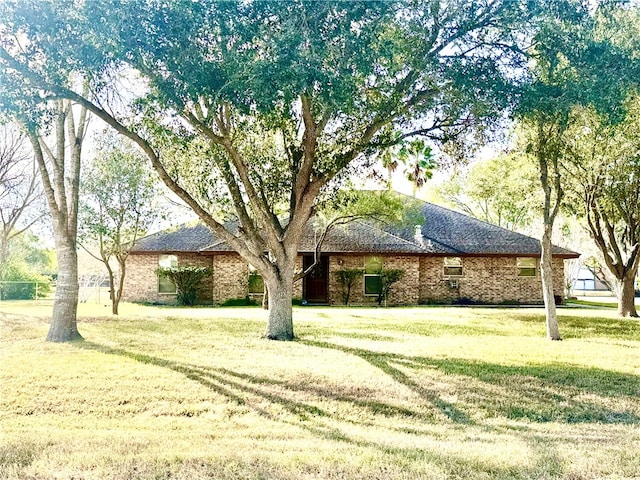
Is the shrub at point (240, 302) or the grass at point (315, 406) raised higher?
the shrub at point (240, 302)

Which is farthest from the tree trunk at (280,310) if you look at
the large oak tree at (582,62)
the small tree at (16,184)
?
the small tree at (16,184)

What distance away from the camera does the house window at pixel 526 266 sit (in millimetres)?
27894

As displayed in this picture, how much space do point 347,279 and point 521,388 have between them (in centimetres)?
1844

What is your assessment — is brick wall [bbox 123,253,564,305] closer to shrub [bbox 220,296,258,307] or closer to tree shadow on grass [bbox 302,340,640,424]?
shrub [bbox 220,296,258,307]

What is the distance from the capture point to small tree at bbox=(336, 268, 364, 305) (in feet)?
88.0

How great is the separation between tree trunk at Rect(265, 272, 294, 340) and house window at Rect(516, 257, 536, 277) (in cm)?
1807

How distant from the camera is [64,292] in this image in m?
11.6

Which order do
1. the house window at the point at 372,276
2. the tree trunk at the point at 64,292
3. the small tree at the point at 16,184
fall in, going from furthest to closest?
the house window at the point at 372,276
the small tree at the point at 16,184
the tree trunk at the point at 64,292

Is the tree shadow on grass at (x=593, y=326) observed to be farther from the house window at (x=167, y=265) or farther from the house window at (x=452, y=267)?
the house window at (x=167, y=265)

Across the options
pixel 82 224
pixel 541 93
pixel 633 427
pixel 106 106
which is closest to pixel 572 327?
pixel 541 93

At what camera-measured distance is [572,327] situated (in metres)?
17.1

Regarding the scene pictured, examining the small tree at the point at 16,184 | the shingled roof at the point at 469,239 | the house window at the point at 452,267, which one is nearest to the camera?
the small tree at the point at 16,184

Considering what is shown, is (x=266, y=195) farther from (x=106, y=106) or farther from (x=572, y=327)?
(x=572, y=327)

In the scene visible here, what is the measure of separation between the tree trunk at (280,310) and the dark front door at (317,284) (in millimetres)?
14578
